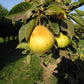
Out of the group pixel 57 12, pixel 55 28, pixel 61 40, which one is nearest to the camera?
pixel 57 12

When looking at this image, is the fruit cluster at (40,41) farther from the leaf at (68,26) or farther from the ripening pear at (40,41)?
the leaf at (68,26)

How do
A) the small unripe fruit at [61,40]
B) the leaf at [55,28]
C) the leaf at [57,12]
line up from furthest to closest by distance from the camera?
the small unripe fruit at [61,40]
the leaf at [55,28]
the leaf at [57,12]

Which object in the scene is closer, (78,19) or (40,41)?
(40,41)

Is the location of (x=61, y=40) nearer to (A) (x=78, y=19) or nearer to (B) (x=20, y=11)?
(A) (x=78, y=19)

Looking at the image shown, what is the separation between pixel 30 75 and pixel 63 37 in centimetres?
309

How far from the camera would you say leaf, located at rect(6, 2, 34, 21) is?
62 cm

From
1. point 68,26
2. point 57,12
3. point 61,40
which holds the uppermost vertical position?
point 57,12

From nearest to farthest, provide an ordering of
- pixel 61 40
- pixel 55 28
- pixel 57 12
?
pixel 57 12 < pixel 55 28 < pixel 61 40

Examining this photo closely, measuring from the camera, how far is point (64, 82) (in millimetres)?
1337

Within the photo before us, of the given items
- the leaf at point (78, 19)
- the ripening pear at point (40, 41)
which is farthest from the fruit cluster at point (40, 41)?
the leaf at point (78, 19)

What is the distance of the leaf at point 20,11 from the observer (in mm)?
615

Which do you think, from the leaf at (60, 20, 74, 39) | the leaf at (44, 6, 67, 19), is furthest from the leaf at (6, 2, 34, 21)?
the leaf at (60, 20, 74, 39)

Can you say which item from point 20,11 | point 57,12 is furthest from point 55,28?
point 20,11

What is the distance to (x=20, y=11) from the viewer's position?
645mm
